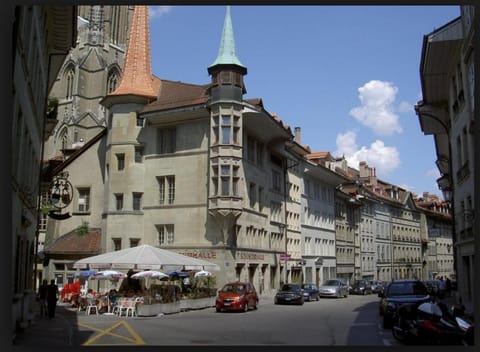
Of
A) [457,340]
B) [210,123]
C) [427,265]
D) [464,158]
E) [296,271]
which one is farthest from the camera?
[427,265]

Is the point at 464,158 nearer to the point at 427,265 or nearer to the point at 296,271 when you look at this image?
the point at 296,271

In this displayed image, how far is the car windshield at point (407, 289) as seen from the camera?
20141 millimetres

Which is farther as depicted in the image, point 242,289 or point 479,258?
point 242,289

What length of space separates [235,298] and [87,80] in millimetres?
75766

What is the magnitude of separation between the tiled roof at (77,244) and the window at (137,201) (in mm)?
3654

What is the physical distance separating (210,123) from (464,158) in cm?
1887

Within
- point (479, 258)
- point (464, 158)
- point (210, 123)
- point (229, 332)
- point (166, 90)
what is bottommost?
point (229, 332)

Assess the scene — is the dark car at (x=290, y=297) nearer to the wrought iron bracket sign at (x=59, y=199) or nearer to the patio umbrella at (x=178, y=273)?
the patio umbrella at (x=178, y=273)

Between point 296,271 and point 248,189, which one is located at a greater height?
point 248,189

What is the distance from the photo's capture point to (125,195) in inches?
1612

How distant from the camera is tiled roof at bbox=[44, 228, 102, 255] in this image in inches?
1606

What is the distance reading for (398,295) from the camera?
2012 centimetres

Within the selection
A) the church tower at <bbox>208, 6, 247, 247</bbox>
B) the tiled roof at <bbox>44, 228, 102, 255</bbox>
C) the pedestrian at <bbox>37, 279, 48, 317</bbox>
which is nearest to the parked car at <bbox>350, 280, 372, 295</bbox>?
the church tower at <bbox>208, 6, 247, 247</bbox>

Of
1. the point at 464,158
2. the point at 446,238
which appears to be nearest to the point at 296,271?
the point at 464,158
